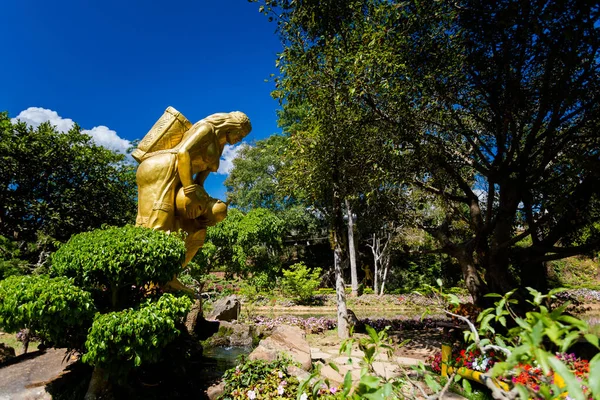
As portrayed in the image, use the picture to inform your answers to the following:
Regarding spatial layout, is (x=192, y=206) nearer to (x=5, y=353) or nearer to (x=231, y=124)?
(x=231, y=124)

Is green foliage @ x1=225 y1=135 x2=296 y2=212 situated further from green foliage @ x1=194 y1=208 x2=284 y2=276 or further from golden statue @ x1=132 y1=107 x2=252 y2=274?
golden statue @ x1=132 y1=107 x2=252 y2=274

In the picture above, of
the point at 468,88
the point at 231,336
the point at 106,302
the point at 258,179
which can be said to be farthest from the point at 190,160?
the point at 258,179

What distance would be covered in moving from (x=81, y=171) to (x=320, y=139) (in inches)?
→ 410

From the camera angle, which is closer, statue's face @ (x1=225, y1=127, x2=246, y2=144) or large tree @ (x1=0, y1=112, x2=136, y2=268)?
statue's face @ (x1=225, y1=127, x2=246, y2=144)

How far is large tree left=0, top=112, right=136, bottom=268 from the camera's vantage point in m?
12.0

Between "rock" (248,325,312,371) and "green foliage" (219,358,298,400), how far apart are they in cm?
35

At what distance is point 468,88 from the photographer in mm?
6527

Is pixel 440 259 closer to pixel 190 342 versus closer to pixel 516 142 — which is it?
pixel 516 142

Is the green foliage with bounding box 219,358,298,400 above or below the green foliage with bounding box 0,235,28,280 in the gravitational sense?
below

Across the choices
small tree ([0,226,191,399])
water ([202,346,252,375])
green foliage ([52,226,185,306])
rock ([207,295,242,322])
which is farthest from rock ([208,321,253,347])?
green foliage ([52,226,185,306])

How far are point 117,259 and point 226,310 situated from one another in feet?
17.2

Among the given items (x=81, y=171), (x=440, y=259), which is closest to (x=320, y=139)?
(x=81, y=171)

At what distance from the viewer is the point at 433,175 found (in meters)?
7.48

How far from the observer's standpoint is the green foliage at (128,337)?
117 inches
